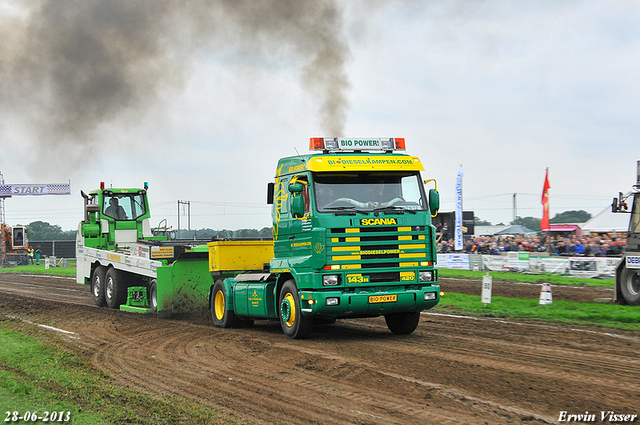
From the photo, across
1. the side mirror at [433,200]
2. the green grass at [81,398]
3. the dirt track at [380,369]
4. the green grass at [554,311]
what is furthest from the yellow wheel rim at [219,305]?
the green grass at [554,311]

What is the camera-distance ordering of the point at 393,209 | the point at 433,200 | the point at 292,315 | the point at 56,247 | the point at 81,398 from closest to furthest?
the point at 81,398, the point at 393,209, the point at 433,200, the point at 292,315, the point at 56,247

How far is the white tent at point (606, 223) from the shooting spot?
3707 centimetres

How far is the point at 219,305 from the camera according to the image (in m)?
14.1

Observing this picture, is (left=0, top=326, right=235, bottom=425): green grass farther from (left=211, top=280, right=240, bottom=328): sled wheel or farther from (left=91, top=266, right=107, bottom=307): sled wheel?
(left=91, top=266, right=107, bottom=307): sled wheel

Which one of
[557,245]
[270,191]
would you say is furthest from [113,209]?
[557,245]

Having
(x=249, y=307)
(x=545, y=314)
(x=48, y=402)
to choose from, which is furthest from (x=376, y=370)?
(x=545, y=314)

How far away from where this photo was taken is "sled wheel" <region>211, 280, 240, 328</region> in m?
13.5

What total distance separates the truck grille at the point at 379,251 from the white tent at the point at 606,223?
30075 millimetres

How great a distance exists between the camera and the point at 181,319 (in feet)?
51.1

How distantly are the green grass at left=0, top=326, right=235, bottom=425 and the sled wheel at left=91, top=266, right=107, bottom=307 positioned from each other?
995cm

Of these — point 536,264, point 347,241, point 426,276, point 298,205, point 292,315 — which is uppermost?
point 298,205

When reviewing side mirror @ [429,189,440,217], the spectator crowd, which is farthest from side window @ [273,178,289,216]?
the spectator crowd

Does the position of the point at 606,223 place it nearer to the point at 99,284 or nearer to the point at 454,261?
the point at 454,261

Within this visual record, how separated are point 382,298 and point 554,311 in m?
6.58
